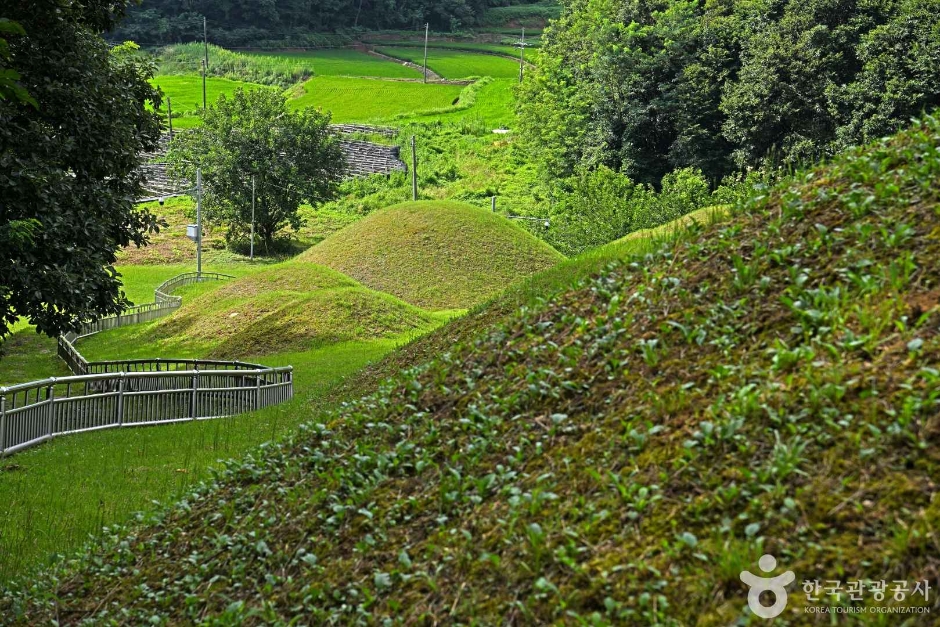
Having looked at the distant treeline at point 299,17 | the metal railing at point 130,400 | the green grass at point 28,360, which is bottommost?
the green grass at point 28,360

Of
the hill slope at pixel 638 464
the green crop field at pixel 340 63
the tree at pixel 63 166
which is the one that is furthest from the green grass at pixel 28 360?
the green crop field at pixel 340 63

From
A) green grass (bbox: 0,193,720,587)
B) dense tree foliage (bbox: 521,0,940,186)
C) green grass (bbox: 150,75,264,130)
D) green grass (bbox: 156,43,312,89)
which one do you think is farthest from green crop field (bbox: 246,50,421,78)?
green grass (bbox: 0,193,720,587)

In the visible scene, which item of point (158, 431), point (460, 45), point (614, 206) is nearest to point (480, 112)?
point (460, 45)

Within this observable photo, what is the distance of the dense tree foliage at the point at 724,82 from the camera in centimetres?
4938

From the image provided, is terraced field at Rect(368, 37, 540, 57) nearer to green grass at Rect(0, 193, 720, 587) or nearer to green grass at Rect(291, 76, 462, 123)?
green grass at Rect(291, 76, 462, 123)

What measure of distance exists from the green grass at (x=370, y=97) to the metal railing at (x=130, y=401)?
8650 cm

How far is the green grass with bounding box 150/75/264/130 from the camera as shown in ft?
337

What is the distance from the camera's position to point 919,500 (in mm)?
4953

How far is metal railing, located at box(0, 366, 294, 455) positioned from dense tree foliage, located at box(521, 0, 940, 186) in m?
34.3

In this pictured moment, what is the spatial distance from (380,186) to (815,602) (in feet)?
265

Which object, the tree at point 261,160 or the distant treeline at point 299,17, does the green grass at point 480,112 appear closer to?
the tree at point 261,160

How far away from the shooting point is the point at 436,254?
44344 mm

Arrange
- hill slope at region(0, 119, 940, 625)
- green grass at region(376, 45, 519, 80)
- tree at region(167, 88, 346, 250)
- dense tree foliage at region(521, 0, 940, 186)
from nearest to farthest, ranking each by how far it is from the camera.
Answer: hill slope at region(0, 119, 940, 625) → dense tree foliage at region(521, 0, 940, 186) → tree at region(167, 88, 346, 250) → green grass at region(376, 45, 519, 80)

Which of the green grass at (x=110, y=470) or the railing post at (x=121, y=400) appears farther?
the railing post at (x=121, y=400)
